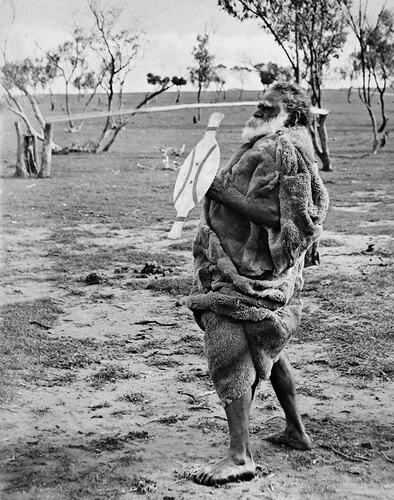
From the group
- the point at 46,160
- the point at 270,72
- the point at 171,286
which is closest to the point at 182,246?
the point at 171,286

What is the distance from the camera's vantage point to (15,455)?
13.1ft

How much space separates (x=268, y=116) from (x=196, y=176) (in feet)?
1.87

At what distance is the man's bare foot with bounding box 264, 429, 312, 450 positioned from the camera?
4016 mm

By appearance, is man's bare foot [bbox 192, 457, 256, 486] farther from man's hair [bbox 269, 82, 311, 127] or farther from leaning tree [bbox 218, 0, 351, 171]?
leaning tree [bbox 218, 0, 351, 171]

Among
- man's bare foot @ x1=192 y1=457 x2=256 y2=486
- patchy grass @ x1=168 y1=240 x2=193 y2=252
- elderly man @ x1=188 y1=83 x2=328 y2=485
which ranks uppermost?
elderly man @ x1=188 y1=83 x2=328 y2=485

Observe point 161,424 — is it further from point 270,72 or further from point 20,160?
point 270,72

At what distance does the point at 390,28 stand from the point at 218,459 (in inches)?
1415

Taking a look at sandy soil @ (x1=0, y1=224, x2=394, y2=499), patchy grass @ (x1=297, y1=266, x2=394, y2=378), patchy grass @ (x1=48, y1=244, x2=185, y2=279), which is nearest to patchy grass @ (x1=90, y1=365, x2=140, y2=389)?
sandy soil @ (x1=0, y1=224, x2=394, y2=499)

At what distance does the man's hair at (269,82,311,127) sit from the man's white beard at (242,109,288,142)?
31mm

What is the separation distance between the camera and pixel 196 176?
3.45m

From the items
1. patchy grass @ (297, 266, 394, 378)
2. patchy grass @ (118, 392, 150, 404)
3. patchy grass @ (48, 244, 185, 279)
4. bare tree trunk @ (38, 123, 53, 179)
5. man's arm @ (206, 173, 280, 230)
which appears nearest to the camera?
man's arm @ (206, 173, 280, 230)

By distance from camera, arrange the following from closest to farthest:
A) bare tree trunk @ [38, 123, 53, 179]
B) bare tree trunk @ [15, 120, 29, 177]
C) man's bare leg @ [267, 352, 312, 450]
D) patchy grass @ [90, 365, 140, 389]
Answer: man's bare leg @ [267, 352, 312, 450] → patchy grass @ [90, 365, 140, 389] → bare tree trunk @ [15, 120, 29, 177] → bare tree trunk @ [38, 123, 53, 179]

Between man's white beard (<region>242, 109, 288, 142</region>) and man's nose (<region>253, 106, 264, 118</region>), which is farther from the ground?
man's nose (<region>253, 106, 264, 118</region>)

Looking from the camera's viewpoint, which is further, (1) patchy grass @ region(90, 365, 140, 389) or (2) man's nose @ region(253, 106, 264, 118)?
(1) patchy grass @ region(90, 365, 140, 389)
